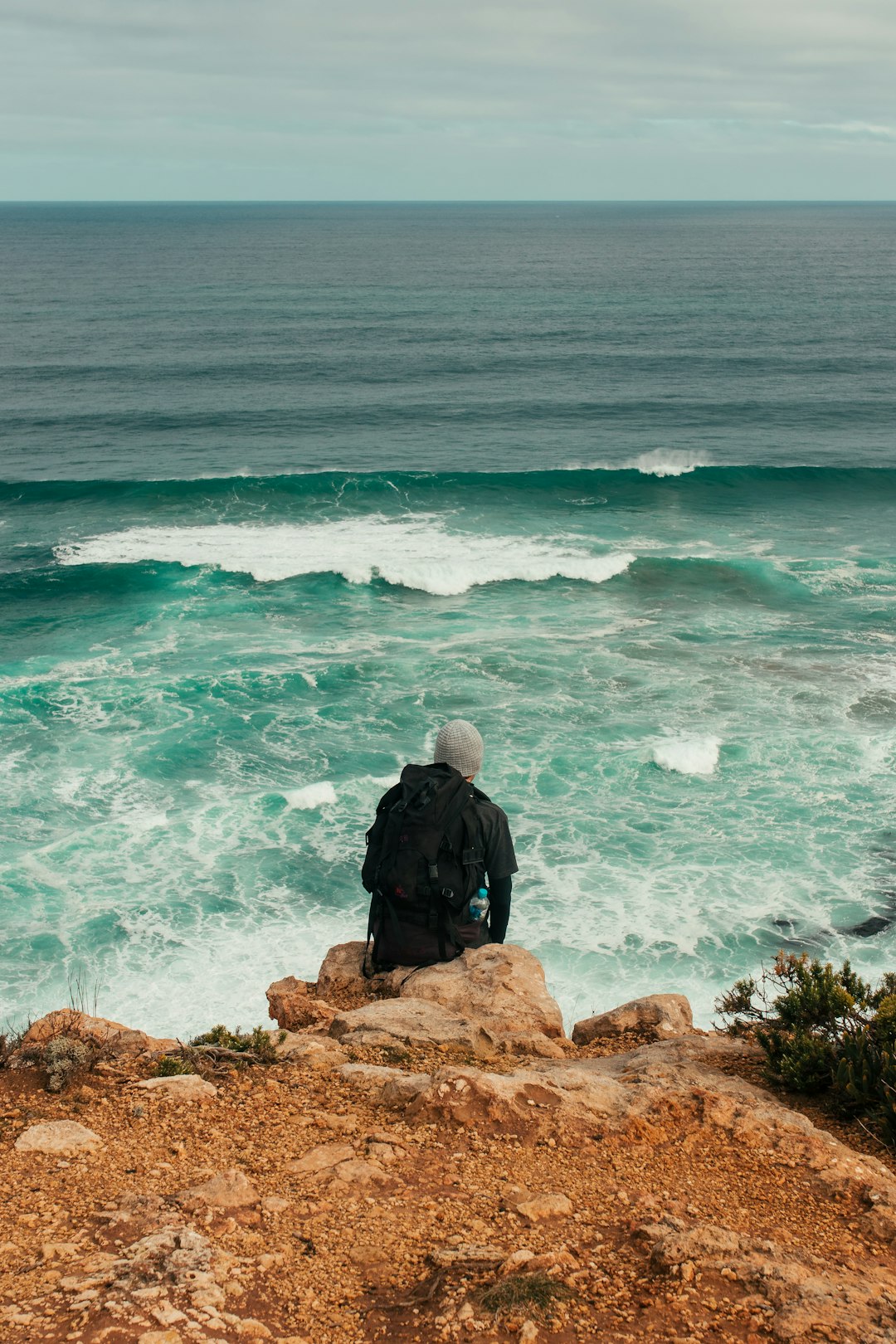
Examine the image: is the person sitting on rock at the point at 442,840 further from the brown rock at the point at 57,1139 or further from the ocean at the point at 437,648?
the ocean at the point at 437,648

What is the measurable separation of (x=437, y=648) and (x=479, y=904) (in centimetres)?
1514

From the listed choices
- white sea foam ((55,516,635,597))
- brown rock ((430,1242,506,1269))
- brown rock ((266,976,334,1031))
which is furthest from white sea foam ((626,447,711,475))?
brown rock ((430,1242,506,1269))

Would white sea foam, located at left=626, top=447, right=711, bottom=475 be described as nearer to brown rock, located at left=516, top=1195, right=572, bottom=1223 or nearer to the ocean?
the ocean

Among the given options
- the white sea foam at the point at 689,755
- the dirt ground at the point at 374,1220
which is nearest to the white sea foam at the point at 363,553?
the white sea foam at the point at 689,755

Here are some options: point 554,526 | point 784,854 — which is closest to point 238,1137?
point 784,854

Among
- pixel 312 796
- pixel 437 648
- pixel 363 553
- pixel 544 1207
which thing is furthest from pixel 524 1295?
pixel 363 553

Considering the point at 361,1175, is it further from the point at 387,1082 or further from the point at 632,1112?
the point at 632,1112

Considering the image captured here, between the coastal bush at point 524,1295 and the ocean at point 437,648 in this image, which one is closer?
the coastal bush at point 524,1295

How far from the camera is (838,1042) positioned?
5.58 metres

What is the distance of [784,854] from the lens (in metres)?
13.9

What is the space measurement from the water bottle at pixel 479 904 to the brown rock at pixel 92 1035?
179 centimetres

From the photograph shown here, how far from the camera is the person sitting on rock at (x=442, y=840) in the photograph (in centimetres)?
553

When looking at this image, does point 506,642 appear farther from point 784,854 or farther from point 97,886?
point 97,886

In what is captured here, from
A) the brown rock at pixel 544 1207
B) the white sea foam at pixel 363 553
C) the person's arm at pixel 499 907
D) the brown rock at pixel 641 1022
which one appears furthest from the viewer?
the white sea foam at pixel 363 553
